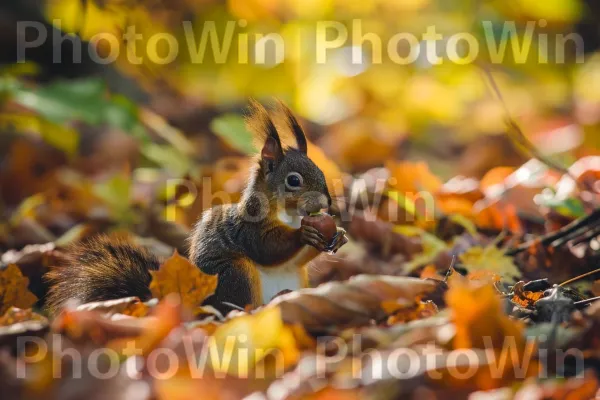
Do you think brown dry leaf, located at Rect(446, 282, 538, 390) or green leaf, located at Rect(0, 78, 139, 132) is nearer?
brown dry leaf, located at Rect(446, 282, 538, 390)

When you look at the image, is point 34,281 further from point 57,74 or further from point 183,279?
point 57,74

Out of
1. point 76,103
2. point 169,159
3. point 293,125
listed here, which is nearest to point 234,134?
point 169,159

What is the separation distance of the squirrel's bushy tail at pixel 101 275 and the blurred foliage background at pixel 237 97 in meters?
1.06

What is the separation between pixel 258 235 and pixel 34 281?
83 cm

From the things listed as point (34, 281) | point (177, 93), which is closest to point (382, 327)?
point (34, 281)

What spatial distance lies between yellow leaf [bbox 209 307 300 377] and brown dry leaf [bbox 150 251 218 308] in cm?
41

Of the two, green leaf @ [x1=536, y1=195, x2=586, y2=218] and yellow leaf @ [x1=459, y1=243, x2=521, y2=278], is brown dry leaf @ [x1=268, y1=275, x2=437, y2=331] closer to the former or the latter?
yellow leaf @ [x1=459, y1=243, x2=521, y2=278]

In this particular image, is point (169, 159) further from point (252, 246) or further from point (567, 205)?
point (567, 205)

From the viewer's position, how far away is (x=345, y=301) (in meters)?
1.67

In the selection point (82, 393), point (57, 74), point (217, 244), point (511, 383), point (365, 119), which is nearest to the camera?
point (82, 393)

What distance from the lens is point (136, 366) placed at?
4.66ft

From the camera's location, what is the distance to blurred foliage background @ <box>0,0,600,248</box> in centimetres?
385

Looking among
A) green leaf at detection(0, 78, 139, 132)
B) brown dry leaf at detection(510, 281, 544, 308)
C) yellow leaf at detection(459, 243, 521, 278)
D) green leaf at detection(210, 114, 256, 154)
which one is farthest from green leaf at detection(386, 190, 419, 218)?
green leaf at detection(0, 78, 139, 132)

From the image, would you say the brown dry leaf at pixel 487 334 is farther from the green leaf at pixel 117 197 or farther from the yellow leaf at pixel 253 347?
the green leaf at pixel 117 197
